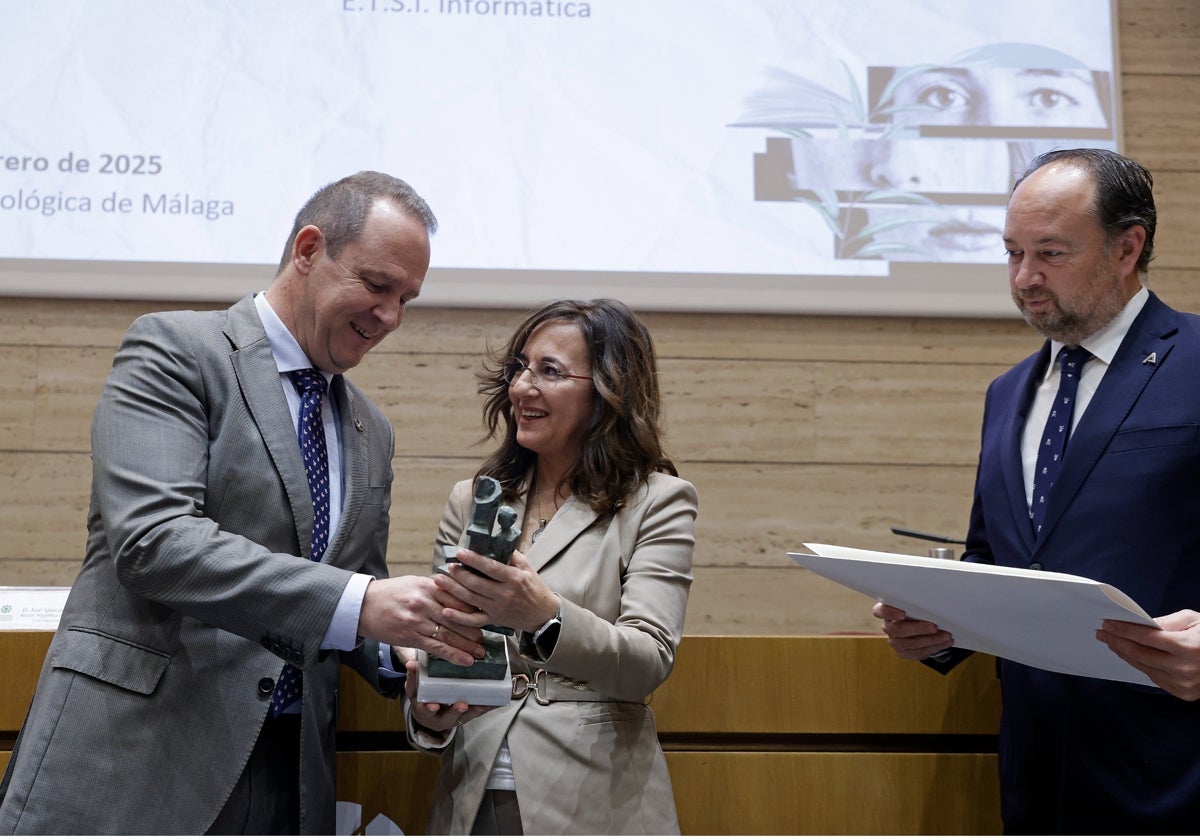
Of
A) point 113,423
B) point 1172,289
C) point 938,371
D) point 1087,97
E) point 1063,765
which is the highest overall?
point 1087,97

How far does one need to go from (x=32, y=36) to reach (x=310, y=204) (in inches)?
91.5

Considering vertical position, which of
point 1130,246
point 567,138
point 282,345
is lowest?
point 282,345

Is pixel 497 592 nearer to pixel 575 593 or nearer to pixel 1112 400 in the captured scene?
pixel 575 593

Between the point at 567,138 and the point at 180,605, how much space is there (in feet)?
8.57

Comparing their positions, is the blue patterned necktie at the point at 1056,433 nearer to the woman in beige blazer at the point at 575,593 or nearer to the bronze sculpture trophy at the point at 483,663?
the woman in beige blazer at the point at 575,593

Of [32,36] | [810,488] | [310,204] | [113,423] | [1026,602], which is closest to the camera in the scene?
[1026,602]

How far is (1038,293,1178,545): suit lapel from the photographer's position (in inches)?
78.3

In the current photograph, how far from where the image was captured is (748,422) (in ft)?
13.4

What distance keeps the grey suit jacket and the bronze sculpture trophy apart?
0.18m

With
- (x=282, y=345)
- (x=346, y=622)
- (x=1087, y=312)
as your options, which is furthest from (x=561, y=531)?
(x=1087, y=312)

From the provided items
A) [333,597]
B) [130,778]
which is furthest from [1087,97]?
[130,778]

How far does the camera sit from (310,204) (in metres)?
2.15

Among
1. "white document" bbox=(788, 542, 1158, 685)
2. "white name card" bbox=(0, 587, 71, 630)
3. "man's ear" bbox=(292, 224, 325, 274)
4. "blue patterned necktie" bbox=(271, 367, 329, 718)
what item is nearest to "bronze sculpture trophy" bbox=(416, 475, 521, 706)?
"blue patterned necktie" bbox=(271, 367, 329, 718)

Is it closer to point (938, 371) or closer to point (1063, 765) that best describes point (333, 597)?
point (1063, 765)
